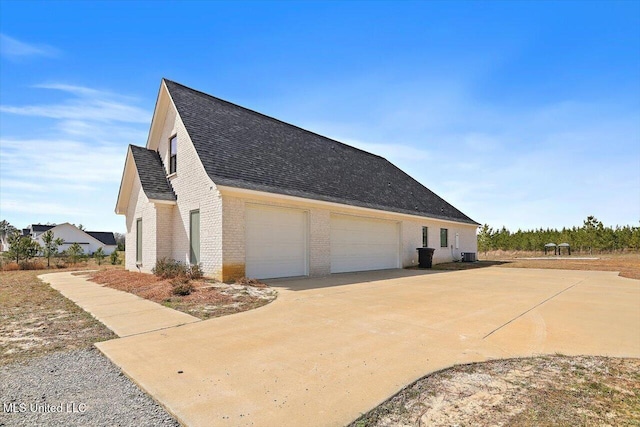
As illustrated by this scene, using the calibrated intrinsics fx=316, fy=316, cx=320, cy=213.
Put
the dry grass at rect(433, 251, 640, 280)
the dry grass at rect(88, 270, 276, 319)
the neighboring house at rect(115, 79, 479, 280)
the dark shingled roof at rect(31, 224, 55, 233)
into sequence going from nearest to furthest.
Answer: the dry grass at rect(88, 270, 276, 319)
the neighboring house at rect(115, 79, 479, 280)
the dry grass at rect(433, 251, 640, 280)
the dark shingled roof at rect(31, 224, 55, 233)

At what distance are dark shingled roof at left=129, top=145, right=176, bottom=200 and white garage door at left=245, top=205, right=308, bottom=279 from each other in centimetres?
422

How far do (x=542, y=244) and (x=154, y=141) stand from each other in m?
47.6

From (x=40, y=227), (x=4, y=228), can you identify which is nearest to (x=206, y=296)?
(x=40, y=227)

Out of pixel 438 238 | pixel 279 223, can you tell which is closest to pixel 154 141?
pixel 279 223

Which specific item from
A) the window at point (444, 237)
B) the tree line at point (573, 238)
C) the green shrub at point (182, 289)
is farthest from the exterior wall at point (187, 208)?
the tree line at point (573, 238)

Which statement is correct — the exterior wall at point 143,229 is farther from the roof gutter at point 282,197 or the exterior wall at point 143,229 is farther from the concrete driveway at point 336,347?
the concrete driveway at point 336,347

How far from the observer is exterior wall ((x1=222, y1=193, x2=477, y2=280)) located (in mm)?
10453

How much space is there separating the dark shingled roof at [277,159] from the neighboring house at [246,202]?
70 millimetres

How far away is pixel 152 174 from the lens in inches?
545

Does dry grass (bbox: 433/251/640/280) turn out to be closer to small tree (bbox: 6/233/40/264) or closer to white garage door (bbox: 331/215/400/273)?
white garage door (bbox: 331/215/400/273)

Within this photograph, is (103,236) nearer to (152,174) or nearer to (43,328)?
(152,174)

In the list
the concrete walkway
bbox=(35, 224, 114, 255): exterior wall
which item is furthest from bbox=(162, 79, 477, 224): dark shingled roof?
bbox=(35, 224, 114, 255): exterior wall

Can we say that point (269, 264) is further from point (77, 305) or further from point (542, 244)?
point (542, 244)

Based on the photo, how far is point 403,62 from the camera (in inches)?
426
